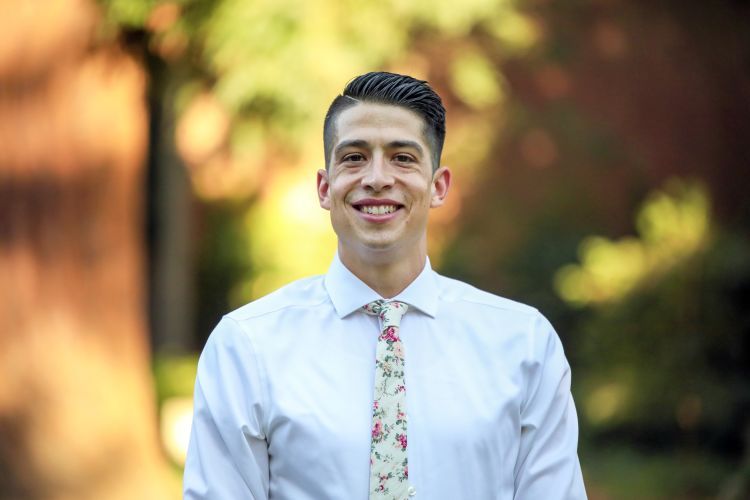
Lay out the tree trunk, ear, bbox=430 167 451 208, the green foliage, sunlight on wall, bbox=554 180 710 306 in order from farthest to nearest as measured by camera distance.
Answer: the green foliage, sunlight on wall, bbox=554 180 710 306, the tree trunk, ear, bbox=430 167 451 208

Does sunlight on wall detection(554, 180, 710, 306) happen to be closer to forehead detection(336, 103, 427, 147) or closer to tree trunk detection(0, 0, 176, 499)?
tree trunk detection(0, 0, 176, 499)

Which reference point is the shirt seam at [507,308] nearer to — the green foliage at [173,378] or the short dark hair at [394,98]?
the short dark hair at [394,98]

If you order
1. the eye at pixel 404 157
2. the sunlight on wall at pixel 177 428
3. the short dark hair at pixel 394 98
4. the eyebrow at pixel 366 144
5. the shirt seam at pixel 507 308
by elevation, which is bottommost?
the sunlight on wall at pixel 177 428

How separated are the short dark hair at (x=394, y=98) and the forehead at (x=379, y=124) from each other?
0.01 metres

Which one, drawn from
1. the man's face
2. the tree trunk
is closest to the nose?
the man's face

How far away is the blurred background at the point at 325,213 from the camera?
19.8 ft

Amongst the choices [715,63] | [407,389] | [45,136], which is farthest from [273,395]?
[715,63]

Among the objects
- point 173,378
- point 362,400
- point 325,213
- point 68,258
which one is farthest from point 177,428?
point 362,400

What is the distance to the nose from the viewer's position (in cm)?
249

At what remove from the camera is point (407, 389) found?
249 cm

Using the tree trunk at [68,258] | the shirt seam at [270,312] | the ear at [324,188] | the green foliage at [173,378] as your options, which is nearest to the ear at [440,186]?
the ear at [324,188]

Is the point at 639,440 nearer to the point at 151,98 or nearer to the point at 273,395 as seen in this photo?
the point at 151,98

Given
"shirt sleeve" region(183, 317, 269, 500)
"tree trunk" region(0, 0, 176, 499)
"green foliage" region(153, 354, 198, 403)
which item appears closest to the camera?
"shirt sleeve" region(183, 317, 269, 500)

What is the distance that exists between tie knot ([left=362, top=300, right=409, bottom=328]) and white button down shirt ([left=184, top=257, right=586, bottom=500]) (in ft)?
0.06
